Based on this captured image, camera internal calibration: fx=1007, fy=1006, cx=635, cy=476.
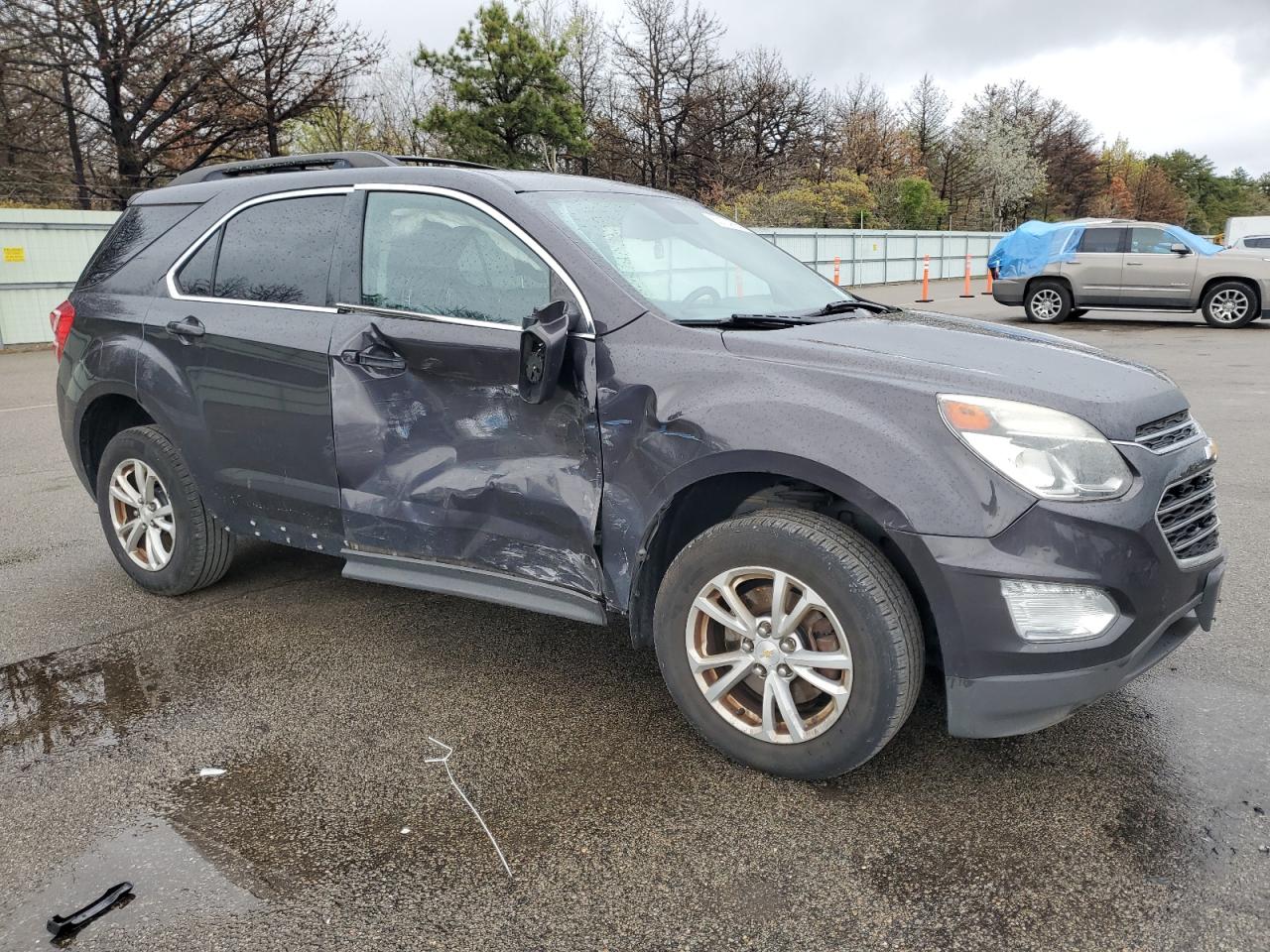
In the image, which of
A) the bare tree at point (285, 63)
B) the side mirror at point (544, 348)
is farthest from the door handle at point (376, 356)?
the bare tree at point (285, 63)

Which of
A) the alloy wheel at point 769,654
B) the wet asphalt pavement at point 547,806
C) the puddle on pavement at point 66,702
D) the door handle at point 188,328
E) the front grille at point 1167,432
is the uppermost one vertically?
the door handle at point 188,328

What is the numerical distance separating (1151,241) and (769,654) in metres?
16.2

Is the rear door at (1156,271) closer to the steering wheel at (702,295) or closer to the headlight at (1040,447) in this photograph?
the steering wheel at (702,295)

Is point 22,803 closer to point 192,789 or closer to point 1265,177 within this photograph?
point 192,789

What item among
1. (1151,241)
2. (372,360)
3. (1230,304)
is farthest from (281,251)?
(1230,304)

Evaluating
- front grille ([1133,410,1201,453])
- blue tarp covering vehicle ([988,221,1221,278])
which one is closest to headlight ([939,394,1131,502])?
front grille ([1133,410,1201,453])

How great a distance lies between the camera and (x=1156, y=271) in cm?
1642

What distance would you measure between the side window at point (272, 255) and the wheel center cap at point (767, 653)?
210 cm

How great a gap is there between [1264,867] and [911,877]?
849 millimetres

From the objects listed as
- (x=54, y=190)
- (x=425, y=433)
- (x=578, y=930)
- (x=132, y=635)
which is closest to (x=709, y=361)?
(x=425, y=433)

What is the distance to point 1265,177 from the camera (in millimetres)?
86000

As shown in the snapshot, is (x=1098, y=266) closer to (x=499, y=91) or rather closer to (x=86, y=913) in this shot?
(x=86, y=913)

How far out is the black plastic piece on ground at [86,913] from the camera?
2.30 meters

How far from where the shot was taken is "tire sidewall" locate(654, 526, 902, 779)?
267cm
